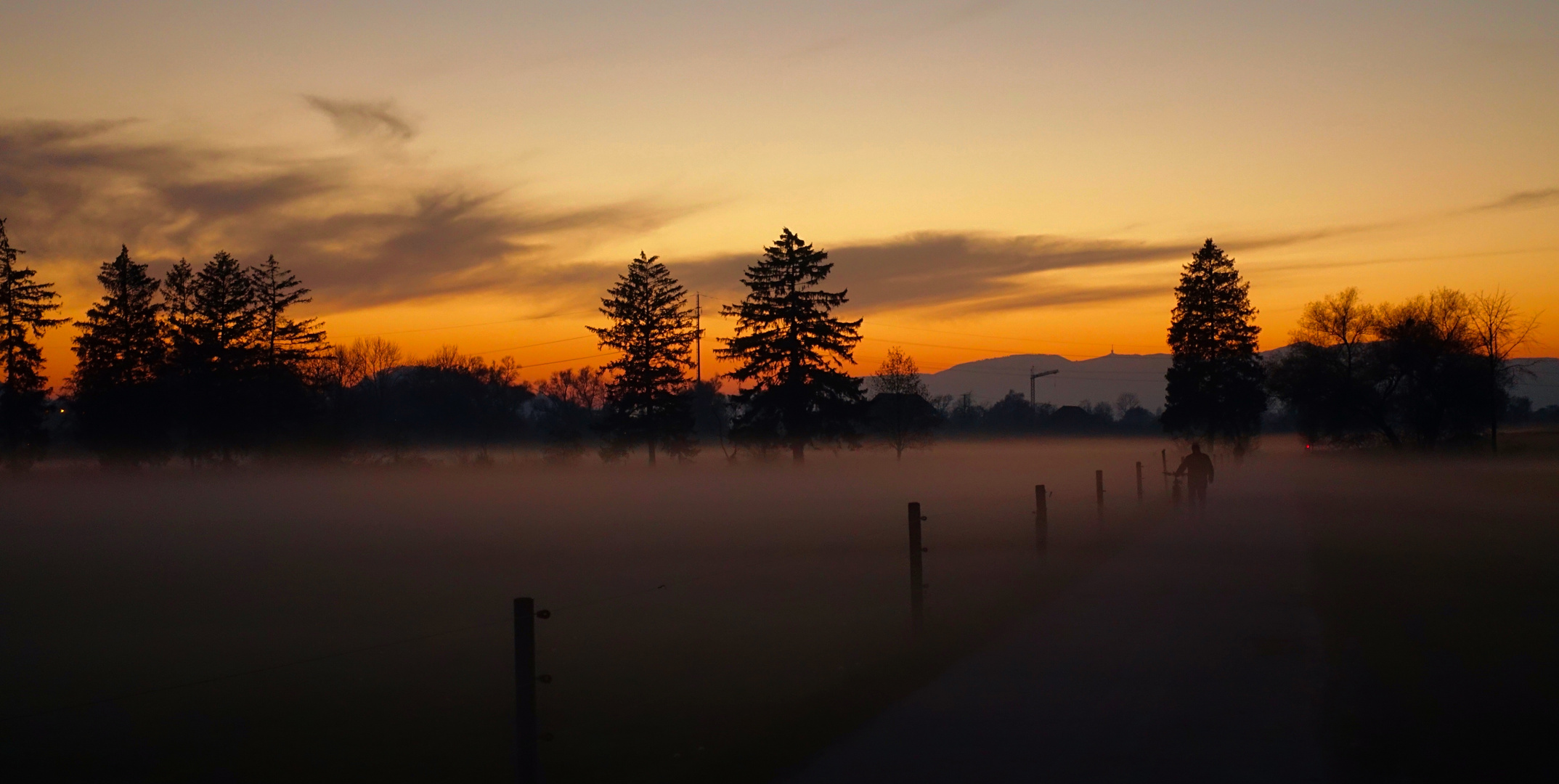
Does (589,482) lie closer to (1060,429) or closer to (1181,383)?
(1181,383)

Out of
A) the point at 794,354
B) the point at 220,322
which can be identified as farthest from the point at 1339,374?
Answer: the point at 220,322

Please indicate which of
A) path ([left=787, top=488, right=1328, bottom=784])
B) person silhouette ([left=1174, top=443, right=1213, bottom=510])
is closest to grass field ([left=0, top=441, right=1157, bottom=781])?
path ([left=787, top=488, right=1328, bottom=784])

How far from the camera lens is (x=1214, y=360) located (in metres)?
69.4

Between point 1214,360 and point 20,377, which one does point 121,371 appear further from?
point 1214,360

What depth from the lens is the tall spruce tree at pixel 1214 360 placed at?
6869 cm

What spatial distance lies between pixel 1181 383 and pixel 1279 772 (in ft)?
221

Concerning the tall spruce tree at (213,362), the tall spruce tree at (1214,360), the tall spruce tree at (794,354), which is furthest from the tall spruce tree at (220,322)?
the tall spruce tree at (1214,360)

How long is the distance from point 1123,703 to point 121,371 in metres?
68.7

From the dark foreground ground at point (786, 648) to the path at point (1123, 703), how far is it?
1.7 inches

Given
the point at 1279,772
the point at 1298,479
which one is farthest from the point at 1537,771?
the point at 1298,479

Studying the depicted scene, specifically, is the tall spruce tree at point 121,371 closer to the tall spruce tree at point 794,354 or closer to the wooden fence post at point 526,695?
the tall spruce tree at point 794,354

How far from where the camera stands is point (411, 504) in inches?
1724

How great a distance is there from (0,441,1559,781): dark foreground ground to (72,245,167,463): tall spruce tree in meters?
40.6

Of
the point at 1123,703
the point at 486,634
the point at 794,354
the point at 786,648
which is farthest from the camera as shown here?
the point at 794,354
